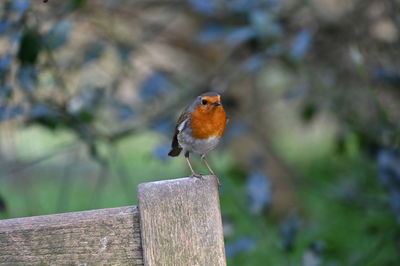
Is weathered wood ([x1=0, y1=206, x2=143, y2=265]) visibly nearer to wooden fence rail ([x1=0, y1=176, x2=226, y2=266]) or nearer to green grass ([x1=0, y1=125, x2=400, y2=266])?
wooden fence rail ([x1=0, y1=176, x2=226, y2=266])

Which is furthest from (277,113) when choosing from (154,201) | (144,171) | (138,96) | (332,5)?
(154,201)

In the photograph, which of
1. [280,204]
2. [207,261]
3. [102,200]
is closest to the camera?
[207,261]

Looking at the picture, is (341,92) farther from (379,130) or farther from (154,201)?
(154,201)

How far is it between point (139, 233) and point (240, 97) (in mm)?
4564

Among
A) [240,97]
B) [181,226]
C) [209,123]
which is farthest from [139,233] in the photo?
[240,97]

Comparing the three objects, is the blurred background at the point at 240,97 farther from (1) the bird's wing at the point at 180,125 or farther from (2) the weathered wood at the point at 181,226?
(2) the weathered wood at the point at 181,226

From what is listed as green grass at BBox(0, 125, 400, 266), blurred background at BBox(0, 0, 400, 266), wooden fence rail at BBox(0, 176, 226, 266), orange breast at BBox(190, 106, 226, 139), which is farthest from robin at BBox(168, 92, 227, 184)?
wooden fence rail at BBox(0, 176, 226, 266)

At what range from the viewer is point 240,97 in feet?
20.1

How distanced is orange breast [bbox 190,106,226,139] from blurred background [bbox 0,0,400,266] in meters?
0.44

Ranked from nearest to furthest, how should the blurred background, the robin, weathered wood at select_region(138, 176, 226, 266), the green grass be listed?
weathered wood at select_region(138, 176, 226, 266)
the robin
the blurred background
the green grass

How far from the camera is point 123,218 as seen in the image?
163 centimetres

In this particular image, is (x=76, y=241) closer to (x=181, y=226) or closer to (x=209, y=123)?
(x=181, y=226)

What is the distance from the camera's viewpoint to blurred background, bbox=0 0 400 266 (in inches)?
133

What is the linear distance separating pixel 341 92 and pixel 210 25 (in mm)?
1294
